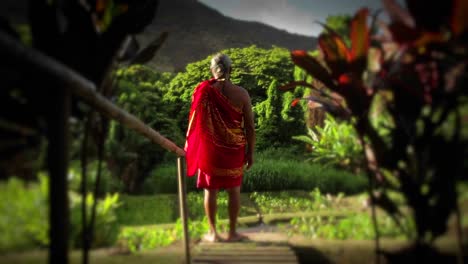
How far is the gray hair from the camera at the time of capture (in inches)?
112

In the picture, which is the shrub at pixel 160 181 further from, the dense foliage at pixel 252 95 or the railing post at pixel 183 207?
the railing post at pixel 183 207

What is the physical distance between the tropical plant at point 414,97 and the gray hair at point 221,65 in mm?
1668

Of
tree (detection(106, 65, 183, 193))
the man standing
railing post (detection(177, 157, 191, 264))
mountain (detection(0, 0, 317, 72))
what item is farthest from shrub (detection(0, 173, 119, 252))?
mountain (detection(0, 0, 317, 72))

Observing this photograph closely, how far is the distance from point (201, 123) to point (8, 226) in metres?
2.21

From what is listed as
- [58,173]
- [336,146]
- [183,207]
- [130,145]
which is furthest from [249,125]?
[58,173]

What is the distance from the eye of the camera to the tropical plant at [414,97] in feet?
3.17

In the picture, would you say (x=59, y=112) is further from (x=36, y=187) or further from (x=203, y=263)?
(x=203, y=263)

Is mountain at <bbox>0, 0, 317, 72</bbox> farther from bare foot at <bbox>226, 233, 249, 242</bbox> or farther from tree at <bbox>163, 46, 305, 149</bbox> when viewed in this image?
bare foot at <bbox>226, 233, 249, 242</bbox>

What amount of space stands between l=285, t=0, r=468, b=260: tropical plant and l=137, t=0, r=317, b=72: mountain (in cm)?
305

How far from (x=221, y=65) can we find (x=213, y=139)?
551 mm

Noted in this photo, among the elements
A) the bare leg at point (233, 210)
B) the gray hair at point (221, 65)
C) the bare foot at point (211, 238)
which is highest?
the gray hair at point (221, 65)

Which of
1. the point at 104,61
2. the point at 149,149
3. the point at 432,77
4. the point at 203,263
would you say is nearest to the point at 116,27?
the point at 104,61

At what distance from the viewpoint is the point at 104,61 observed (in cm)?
105

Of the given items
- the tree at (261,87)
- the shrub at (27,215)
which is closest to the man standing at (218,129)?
the tree at (261,87)
